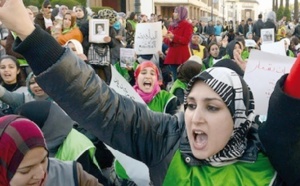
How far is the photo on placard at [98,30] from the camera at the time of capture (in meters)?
7.51

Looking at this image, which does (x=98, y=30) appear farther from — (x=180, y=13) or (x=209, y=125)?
(x=209, y=125)

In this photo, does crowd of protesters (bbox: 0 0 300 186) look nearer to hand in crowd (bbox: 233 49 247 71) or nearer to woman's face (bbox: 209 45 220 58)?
hand in crowd (bbox: 233 49 247 71)

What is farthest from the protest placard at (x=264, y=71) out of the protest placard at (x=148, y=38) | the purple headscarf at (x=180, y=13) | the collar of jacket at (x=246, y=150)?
the purple headscarf at (x=180, y=13)

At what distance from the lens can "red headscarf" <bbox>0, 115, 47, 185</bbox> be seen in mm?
2262

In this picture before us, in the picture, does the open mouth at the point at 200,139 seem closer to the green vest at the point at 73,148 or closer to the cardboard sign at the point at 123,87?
the green vest at the point at 73,148

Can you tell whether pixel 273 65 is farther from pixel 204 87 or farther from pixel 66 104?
pixel 66 104

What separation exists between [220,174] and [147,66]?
12.1 ft

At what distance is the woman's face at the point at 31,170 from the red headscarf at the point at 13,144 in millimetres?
18

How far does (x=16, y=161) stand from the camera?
2.27 metres

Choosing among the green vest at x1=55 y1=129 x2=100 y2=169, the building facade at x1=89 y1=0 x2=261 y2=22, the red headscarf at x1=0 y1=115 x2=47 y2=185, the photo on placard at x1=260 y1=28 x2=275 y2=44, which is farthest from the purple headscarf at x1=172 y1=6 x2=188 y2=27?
the red headscarf at x1=0 y1=115 x2=47 y2=185

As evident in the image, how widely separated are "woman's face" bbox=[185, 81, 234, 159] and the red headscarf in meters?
0.82

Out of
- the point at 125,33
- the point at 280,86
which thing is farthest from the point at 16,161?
the point at 125,33

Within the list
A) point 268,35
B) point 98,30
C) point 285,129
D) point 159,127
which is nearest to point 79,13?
point 98,30

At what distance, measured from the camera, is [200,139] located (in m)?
1.87
